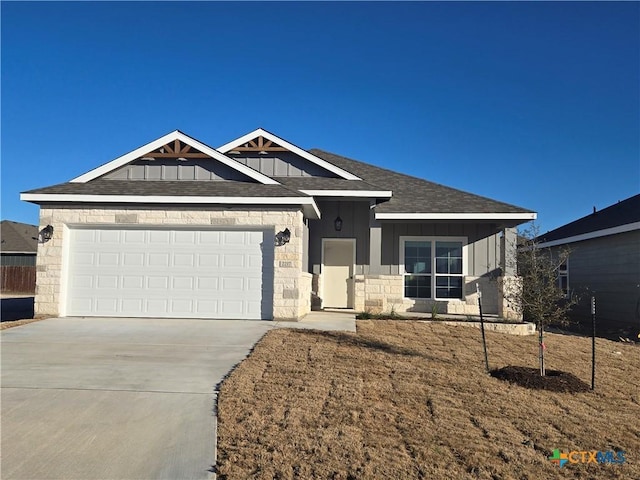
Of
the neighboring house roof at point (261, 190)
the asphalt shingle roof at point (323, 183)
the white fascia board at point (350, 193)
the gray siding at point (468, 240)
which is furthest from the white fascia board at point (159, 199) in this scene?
the gray siding at point (468, 240)

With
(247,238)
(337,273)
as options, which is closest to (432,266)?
(337,273)

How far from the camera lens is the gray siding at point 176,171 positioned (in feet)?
42.4

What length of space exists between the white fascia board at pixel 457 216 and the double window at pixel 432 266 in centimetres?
124

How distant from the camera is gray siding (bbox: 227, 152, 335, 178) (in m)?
15.0

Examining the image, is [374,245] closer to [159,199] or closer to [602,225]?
[159,199]

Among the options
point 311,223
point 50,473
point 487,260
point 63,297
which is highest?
point 311,223

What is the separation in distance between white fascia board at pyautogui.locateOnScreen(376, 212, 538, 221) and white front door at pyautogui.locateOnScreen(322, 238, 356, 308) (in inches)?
73.6

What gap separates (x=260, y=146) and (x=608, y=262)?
1265 centimetres

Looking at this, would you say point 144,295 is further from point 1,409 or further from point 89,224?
point 1,409

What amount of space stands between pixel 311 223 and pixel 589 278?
11.1m

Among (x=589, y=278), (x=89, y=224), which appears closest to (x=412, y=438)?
(x=89, y=224)

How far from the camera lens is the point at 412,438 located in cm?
456

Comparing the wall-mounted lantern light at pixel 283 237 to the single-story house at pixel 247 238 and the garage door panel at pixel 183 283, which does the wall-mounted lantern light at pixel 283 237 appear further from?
the garage door panel at pixel 183 283

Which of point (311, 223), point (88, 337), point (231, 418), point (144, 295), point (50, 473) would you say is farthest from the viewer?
point (311, 223)
